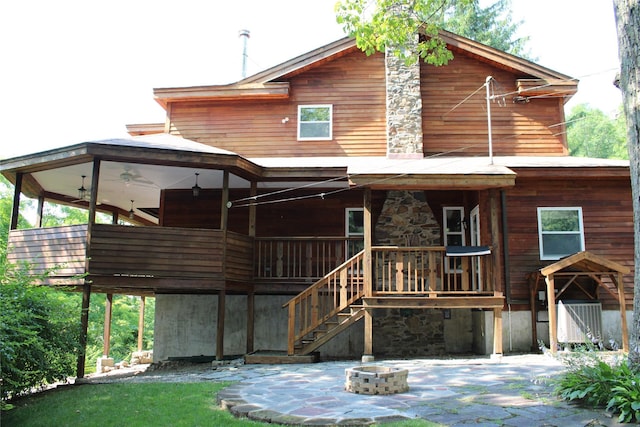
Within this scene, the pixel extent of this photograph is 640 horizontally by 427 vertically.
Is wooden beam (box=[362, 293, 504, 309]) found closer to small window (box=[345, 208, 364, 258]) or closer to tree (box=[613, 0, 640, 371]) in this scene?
small window (box=[345, 208, 364, 258])

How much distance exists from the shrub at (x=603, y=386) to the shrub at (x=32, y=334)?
6.95 m

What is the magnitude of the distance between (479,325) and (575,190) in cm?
387

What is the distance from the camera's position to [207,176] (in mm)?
12938

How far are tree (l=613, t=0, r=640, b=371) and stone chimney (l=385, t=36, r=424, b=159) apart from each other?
6.98 m

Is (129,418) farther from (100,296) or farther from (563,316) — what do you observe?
(100,296)

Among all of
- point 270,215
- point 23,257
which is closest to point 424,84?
point 270,215

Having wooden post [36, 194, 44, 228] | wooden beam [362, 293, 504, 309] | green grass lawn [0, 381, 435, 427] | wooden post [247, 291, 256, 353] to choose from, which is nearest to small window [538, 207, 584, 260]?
wooden beam [362, 293, 504, 309]

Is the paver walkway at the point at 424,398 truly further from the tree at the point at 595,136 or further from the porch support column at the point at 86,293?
the tree at the point at 595,136

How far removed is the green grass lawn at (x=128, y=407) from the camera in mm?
6219

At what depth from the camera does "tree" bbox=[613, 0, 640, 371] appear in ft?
19.9

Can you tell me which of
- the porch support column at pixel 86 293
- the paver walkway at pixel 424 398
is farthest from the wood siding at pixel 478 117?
the porch support column at pixel 86 293

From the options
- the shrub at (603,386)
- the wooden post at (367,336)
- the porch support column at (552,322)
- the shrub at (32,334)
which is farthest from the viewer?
the wooden post at (367,336)

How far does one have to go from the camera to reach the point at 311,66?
47.5 ft

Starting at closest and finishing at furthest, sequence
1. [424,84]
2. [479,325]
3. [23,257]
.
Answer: [23,257] → [479,325] → [424,84]
